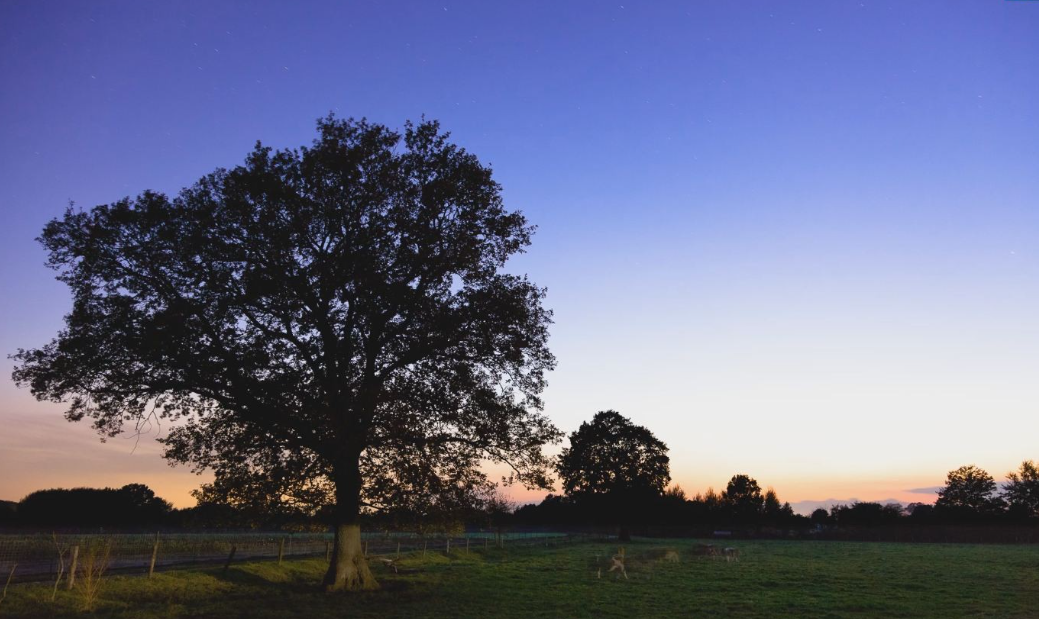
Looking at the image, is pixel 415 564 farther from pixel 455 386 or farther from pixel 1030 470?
Answer: pixel 1030 470

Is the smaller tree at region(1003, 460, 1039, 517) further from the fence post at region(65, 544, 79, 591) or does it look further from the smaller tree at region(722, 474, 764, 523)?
the fence post at region(65, 544, 79, 591)

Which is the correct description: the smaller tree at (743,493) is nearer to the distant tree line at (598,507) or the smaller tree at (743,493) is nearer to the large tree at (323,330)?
the distant tree line at (598,507)

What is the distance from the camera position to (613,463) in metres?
91.0

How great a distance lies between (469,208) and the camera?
1117 inches

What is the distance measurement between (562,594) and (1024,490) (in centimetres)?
15823

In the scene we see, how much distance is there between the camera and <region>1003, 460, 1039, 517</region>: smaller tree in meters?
140

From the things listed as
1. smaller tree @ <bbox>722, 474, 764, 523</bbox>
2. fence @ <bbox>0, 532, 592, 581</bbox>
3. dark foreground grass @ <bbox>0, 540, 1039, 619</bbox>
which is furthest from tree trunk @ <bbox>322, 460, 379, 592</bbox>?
smaller tree @ <bbox>722, 474, 764, 523</bbox>

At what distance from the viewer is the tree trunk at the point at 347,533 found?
26766 millimetres

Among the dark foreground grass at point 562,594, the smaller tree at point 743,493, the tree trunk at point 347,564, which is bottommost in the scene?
the dark foreground grass at point 562,594

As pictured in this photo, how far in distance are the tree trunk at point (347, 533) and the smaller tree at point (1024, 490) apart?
15223cm

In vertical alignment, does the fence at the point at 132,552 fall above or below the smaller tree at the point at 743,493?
below

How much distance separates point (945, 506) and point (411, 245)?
16197cm

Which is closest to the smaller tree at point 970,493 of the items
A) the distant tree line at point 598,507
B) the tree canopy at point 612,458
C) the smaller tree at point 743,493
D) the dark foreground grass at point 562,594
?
the distant tree line at point 598,507

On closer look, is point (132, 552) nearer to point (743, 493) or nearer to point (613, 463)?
point (613, 463)
